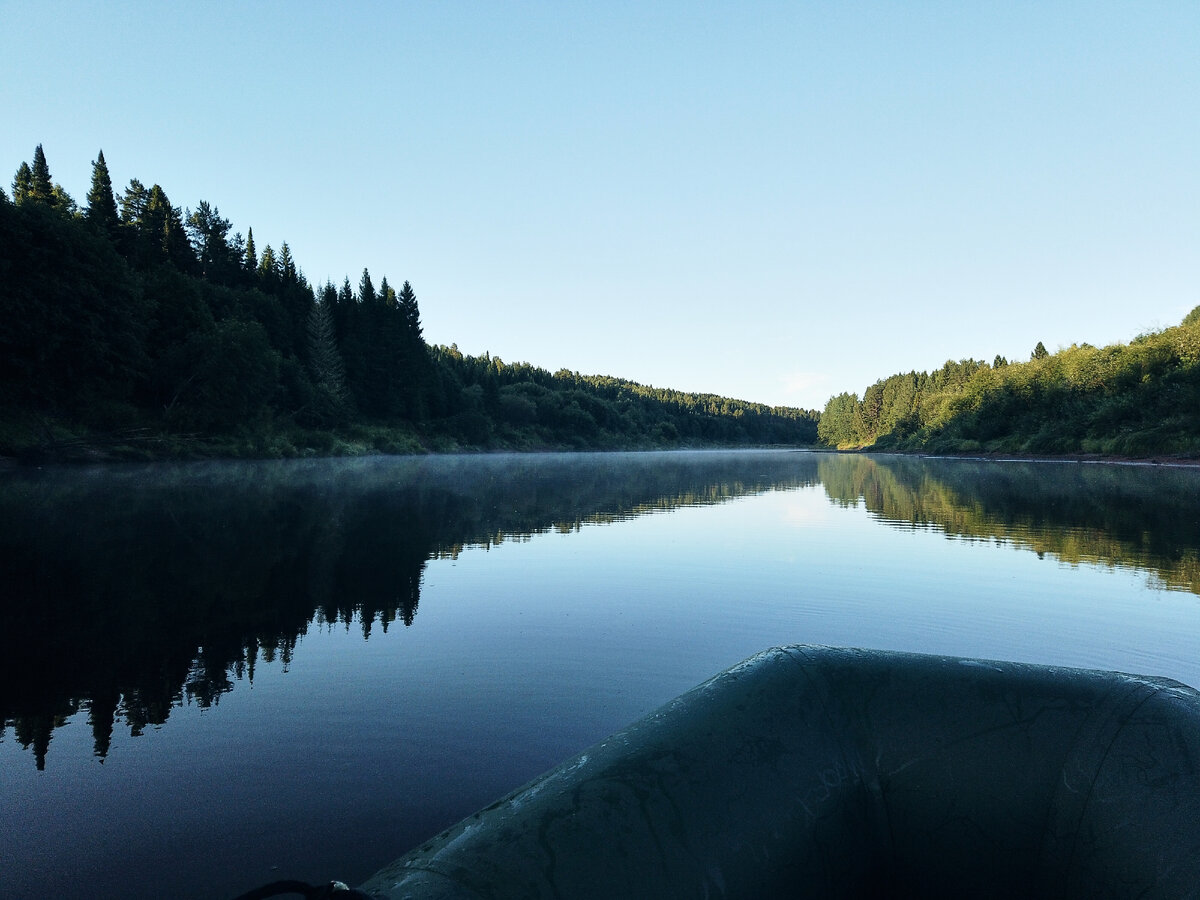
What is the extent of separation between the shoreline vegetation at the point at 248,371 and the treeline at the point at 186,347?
0.15m

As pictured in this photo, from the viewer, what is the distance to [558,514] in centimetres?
2100

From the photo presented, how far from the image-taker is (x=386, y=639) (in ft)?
25.0

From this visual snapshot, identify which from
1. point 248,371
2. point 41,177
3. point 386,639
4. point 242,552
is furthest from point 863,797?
point 41,177

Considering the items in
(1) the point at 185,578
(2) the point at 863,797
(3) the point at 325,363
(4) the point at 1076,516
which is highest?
(3) the point at 325,363

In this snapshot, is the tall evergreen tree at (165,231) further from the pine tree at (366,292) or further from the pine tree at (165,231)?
the pine tree at (366,292)

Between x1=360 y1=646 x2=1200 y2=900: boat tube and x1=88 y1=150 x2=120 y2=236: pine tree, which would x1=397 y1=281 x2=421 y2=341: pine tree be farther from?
x1=360 y1=646 x2=1200 y2=900: boat tube

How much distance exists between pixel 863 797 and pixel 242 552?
12852 millimetres

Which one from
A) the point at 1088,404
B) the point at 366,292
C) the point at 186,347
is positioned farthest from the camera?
the point at 366,292

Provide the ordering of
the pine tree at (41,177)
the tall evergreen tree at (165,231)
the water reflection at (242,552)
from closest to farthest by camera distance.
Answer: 1. the water reflection at (242,552)
2. the pine tree at (41,177)
3. the tall evergreen tree at (165,231)

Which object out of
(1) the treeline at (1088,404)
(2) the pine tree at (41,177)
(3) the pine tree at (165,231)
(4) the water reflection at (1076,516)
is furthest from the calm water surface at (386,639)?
(3) the pine tree at (165,231)

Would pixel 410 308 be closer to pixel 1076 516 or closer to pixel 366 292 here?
pixel 366 292

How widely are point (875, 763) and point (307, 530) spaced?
15.5 m

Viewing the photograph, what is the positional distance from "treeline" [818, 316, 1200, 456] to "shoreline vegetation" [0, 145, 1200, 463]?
20 cm

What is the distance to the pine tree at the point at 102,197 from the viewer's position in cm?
6347
